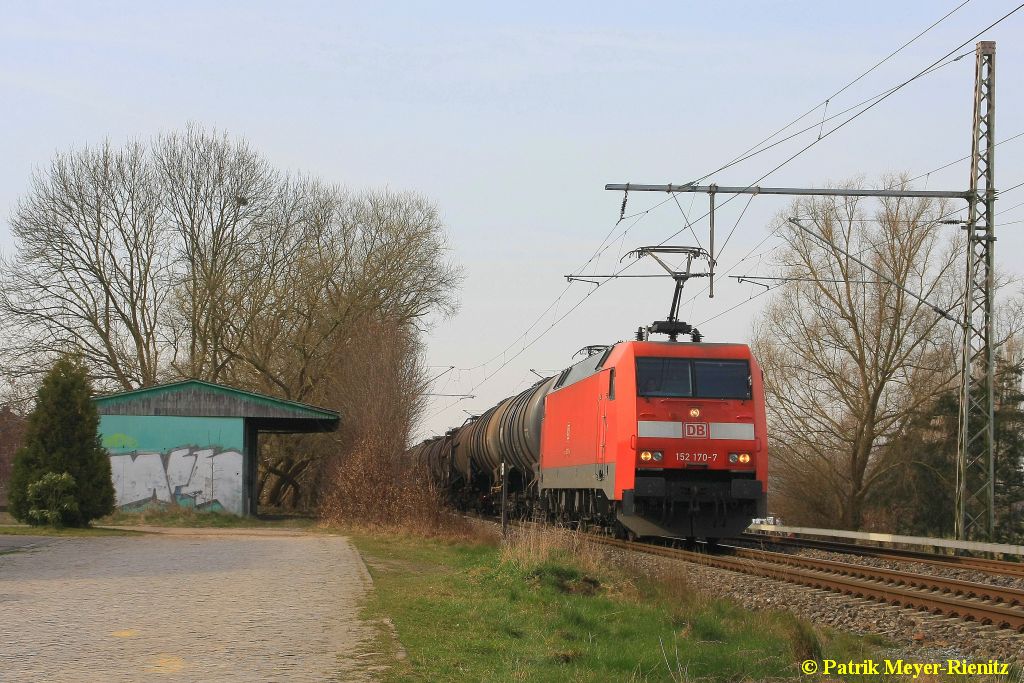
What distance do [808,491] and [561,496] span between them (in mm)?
19352

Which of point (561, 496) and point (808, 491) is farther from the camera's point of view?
point (808, 491)

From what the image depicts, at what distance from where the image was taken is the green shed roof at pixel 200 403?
3288 centimetres

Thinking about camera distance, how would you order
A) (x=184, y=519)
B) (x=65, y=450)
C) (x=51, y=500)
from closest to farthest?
(x=51, y=500)
(x=65, y=450)
(x=184, y=519)

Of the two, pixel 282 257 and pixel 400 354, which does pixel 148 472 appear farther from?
pixel 282 257

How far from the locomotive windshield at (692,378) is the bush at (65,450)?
13.8m

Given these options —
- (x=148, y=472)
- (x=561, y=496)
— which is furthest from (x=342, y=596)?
(x=148, y=472)

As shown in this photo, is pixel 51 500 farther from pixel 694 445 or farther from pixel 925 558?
pixel 925 558

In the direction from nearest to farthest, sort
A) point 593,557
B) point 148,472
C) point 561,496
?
point 593,557 < point 561,496 < point 148,472

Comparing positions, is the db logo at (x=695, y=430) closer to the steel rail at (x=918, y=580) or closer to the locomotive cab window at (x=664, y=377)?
the locomotive cab window at (x=664, y=377)

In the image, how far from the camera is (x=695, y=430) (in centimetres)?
1762

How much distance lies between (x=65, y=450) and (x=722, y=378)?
15.0m

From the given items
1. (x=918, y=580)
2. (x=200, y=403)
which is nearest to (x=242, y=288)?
(x=200, y=403)

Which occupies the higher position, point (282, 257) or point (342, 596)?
point (282, 257)

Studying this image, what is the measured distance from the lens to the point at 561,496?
76.2 feet
